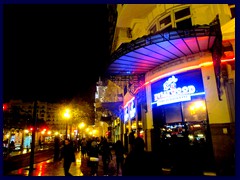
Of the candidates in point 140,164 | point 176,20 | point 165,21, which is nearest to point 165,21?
point 165,21

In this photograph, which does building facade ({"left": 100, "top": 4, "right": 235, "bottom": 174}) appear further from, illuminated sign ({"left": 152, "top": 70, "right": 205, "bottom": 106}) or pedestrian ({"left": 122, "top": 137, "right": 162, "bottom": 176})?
pedestrian ({"left": 122, "top": 137, "right": 162, "bottom": 176})

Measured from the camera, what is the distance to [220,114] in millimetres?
8969

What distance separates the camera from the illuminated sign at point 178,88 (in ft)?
33.2

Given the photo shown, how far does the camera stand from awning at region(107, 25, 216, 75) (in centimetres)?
856

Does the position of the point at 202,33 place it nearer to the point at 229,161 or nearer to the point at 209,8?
the point at 209,8

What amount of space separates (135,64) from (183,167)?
824cm

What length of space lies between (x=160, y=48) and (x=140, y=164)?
6992 mm

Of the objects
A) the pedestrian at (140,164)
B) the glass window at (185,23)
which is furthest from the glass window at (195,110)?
the pedestrian at (140,164)

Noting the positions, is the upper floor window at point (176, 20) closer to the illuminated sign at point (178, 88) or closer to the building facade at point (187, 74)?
the building facade at point (187, 74)

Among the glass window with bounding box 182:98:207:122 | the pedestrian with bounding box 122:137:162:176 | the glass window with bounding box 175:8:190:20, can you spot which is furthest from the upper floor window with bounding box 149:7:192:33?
the pedestrian with bounding box 122:137:162:176

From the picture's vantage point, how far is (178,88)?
10.8m

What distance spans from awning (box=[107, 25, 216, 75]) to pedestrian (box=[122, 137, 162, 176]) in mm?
6176

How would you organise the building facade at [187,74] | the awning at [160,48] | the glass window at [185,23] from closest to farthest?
the awning at [160,48] < the building facade at [187,74] < the glass window at [185,23]

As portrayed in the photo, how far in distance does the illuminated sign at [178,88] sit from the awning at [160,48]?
3.94 feet
